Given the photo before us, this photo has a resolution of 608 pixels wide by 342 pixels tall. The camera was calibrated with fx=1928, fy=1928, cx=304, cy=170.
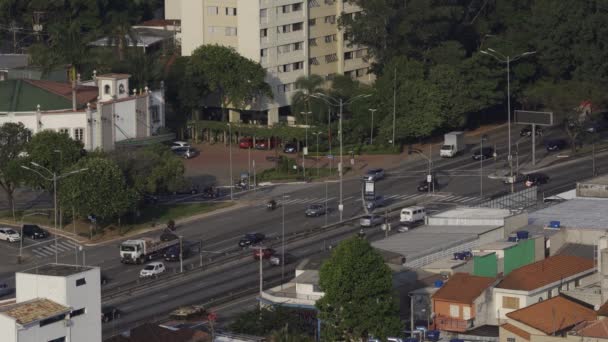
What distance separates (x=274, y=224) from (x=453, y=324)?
3986 centimetres

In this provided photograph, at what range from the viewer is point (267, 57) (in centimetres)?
18112

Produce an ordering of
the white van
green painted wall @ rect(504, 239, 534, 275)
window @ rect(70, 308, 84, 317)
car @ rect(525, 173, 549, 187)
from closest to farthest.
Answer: window @ rect(70, 308, 84, 317) → green painted wall @ rect(504, 239, 534, 275) → the white van → car @ rect(525, 173, 549, 187)

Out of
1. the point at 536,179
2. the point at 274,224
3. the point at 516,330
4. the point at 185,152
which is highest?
the point at 185,152

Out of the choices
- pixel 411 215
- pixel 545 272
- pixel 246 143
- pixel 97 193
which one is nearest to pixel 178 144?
pixel 246 143

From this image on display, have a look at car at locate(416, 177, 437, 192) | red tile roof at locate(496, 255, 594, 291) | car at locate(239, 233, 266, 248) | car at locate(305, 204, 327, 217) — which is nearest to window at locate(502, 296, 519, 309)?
red tile roof at locate(496, 255, 594, 291)

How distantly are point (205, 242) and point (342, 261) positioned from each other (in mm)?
36929

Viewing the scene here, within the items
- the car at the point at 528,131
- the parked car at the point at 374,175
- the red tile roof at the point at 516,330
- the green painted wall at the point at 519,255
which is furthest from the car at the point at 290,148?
the red tile roof at the point at 516,330

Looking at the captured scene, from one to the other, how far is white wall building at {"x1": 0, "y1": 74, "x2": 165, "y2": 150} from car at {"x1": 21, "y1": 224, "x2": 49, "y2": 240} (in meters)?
19.4

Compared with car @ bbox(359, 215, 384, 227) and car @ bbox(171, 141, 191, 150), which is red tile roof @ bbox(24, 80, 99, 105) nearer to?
car @ bbox(171, 141, 191, 150)

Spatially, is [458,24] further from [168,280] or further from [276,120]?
[168,280]

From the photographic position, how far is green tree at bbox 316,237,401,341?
103125mm

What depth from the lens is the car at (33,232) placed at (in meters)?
142

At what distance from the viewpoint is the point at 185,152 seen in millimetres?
170500

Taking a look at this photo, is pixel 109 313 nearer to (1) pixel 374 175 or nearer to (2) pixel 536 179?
(1) pixel 374 175
